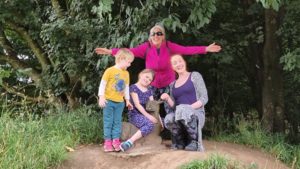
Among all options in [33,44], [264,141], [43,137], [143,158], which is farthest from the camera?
[33,44]

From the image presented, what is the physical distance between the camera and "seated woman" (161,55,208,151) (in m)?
6.68

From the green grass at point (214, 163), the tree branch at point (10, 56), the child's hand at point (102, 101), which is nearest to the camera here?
the green grass at point (214, 163)

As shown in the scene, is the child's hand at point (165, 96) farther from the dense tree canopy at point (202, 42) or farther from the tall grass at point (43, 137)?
the tall grass at point (43, 137)

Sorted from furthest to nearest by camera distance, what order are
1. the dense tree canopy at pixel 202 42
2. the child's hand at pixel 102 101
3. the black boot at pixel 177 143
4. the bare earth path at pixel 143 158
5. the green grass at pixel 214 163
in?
the dense tree canopy at pixel 202 42 < the black boot at pixel 177 143 < the child's hand at pixel 102 101 < the bare earth path at pixel 143 158 < the green grass at pixel 214 163

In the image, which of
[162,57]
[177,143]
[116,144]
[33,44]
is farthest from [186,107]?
[33,44]

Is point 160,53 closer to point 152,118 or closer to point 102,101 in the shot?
point 152,118

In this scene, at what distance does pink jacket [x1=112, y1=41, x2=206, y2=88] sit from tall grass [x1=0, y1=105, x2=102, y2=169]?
4.28 feet

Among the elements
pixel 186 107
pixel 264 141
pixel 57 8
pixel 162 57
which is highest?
pixel 57 8

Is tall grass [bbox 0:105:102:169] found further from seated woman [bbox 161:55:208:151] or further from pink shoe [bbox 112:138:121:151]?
seated woman [bbox 161:55:208:151]

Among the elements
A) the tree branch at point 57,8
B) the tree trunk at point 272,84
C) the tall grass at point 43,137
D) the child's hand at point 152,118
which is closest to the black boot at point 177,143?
the child's hand at point 152,118

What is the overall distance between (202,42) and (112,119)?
2.92 m

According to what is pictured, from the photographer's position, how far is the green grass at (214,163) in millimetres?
5863

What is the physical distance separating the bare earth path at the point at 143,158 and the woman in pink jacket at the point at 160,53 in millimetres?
850

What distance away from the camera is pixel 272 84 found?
30.6 feet
